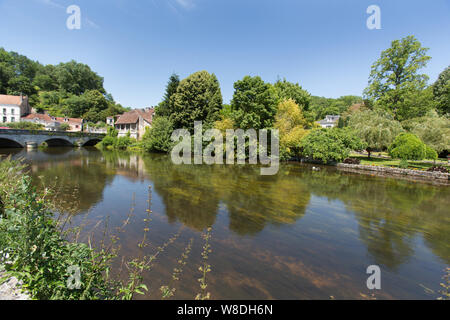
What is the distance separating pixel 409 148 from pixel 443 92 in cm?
3452

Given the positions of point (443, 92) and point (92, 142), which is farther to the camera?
point (92, 142)

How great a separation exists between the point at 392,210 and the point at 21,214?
14.3 metres

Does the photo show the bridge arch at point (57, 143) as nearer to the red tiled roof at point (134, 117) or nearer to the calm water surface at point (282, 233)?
the red tiled roof at point (134, 117)

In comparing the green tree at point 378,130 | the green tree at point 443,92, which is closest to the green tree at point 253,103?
the green tree at point 378,130

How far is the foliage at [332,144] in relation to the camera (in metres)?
26.1

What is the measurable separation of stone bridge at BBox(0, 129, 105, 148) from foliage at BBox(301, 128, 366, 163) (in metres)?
46.1

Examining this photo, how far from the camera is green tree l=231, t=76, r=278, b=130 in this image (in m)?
28.8

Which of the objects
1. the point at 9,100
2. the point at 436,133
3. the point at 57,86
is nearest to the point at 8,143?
the point at 9,100

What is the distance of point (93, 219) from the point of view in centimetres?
796

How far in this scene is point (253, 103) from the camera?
94.8ft

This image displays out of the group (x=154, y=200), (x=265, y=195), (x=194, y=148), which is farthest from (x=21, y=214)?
(x=194, y=148)

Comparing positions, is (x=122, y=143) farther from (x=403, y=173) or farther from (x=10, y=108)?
(x=403, y=173)
